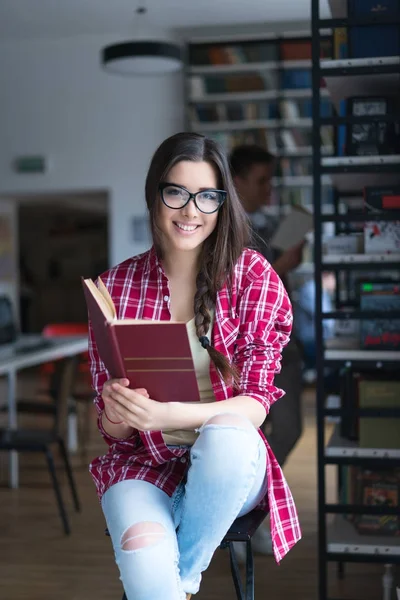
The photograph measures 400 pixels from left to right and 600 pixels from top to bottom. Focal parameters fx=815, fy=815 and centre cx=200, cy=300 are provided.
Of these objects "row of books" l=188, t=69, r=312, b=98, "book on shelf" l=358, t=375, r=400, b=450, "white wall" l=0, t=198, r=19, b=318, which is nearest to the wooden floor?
"book on shelf" l=358, t=375, r=400, b=450

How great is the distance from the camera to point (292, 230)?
11.0 ft

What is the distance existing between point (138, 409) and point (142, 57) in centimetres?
434

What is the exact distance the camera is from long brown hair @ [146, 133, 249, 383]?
183 cm

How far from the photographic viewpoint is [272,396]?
6.08 ft

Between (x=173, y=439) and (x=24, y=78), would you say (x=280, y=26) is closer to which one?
(x=24, y=78)

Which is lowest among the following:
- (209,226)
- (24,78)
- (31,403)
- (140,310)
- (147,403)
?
(31,403)

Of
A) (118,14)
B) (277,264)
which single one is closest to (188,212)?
(277,264)

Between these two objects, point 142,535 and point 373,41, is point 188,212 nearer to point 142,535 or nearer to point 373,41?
point 142,535

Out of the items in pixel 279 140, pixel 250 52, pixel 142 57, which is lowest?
pixel 279 140

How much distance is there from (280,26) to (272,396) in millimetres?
6392

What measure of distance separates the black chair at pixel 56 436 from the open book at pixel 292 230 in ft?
4.24

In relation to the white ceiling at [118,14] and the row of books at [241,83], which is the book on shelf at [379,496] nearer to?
the white ceiling at [118,14]

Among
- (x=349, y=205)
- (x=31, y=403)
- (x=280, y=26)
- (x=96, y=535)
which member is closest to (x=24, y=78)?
(x=280, y=26)

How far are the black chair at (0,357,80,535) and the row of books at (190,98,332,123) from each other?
13.0ft
